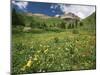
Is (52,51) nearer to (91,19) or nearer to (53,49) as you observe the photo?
(53,49)

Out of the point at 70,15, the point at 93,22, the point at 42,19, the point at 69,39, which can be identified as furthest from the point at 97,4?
the point at 42,19

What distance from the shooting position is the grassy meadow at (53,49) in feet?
8.26

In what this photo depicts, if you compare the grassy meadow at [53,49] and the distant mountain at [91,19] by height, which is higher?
the distant mountain at [91,19]

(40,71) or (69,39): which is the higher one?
(69,39)

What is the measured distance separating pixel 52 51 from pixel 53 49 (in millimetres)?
27

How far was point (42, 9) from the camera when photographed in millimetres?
2619

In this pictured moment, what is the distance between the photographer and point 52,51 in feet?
8.72

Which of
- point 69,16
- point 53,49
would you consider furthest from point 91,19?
point 53,49

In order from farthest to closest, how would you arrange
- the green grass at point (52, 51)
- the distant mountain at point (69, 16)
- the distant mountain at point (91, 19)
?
the distant mountain at point (91, 19) < the distant mountain at point (69, 16) < the green grass at point (52, 51)

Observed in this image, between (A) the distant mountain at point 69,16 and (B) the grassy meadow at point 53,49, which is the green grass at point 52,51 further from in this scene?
(A) the distant mountain at point 69,16

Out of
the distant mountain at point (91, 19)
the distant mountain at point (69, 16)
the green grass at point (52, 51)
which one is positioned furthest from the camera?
the distant mountain at point (91, 19)

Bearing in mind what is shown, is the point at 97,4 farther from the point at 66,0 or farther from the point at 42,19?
the point at 42,19

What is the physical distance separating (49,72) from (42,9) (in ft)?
2.52

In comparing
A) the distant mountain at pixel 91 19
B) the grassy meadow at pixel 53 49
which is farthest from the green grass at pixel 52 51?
the distant mountain at pixel 91 19
